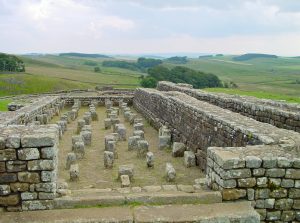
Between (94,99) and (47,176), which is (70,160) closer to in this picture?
(47,176)

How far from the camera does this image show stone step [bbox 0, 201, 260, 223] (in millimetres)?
6461

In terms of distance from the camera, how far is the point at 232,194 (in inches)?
278

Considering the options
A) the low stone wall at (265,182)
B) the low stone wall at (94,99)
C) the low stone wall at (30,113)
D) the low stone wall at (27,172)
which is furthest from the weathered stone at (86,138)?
the low stone wall at (94,99)

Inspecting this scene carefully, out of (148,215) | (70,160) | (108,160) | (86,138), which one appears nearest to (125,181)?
(108,160)

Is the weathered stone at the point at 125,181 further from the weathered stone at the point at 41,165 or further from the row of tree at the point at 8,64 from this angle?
the row of tree at the point at 8,64

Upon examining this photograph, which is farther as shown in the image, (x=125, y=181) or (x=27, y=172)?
(x=125, y=181)

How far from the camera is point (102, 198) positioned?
23.0 ft

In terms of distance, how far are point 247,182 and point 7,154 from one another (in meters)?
4.39


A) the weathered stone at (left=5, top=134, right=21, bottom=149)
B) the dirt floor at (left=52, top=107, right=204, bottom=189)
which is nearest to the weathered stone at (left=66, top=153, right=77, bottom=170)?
the dirt floor at (left=52, top=107, right=204, bottom=189)

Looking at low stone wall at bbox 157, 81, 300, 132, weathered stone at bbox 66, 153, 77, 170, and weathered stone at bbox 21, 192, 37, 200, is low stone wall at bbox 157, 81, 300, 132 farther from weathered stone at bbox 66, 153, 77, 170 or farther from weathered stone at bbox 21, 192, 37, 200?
weathered stone at bbox 21, 192, 37, 200

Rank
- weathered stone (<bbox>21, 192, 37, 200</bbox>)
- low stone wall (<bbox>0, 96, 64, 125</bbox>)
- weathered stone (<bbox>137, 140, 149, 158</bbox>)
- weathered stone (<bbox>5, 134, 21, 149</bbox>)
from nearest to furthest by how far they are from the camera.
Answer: weathered stone (<bbox>5, 134, 21, 149</bbox>) → weathered stone (<bbox>21, 192, 37, 200</bbox>) → weathered stone (<bbox>137, 140, 149, 158</bbox>) → low stone wall (<bbox>0, 96, 64, 125</bbox>)

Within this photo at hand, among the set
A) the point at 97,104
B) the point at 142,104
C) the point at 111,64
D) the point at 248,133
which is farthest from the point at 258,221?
the point at 111,64

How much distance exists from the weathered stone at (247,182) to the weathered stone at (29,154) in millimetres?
3737

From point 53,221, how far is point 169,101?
11.1 metres
